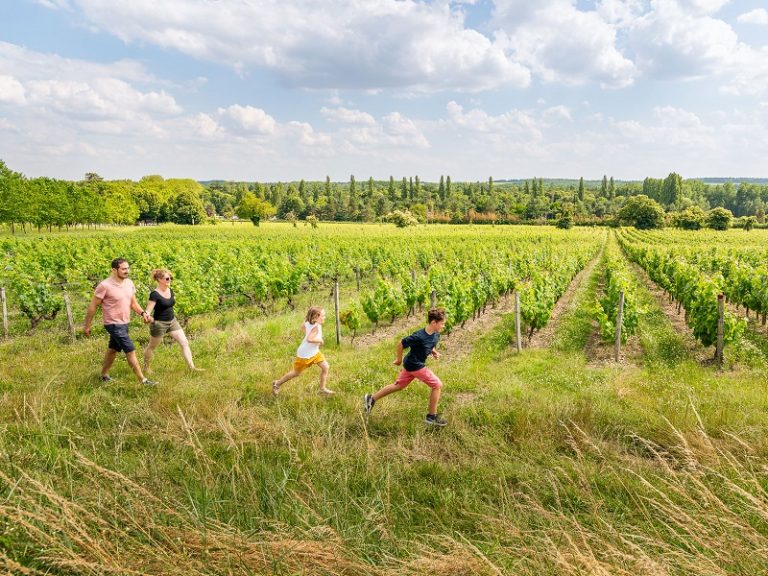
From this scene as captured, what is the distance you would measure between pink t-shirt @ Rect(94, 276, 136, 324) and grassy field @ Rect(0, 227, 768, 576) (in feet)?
3.33

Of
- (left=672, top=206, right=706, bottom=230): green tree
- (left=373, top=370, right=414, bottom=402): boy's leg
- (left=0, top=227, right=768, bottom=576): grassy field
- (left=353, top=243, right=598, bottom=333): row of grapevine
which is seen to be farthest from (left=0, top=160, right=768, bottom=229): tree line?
(left=373, top=370, right=414, bottom=402): boy's leg

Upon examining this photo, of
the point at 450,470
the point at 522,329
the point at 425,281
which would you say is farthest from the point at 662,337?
the point at 450,470

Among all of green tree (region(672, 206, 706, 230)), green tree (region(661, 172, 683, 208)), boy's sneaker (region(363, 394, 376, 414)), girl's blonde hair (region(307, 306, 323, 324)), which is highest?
green tree (region(661, 172, 683, 208))

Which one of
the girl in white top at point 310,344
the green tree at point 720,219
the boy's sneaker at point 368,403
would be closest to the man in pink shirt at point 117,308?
the girl in white top at point 310,344

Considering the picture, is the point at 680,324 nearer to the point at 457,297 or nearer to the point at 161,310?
the point at 457,297

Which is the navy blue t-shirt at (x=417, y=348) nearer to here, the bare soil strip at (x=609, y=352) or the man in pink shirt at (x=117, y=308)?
the man in pink shirt at (x=117, y=308)

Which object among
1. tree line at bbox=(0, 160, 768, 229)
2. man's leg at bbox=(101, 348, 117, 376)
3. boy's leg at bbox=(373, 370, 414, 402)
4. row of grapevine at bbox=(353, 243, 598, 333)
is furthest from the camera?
tree line at bbox=(0, 160, 768, 229)

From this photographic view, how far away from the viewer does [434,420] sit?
5.28 m

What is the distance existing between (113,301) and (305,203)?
9950cm

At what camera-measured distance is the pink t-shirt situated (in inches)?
239

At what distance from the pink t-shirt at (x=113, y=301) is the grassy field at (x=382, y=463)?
1014 mm

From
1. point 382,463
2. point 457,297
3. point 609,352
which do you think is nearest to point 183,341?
point 382,463

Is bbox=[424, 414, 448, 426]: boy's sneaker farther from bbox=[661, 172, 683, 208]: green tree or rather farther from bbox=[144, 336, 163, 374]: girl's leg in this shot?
bbox=[661, 172, 683, 208]: green tree

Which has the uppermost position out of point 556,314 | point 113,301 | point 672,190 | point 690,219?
point 672,190
